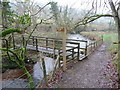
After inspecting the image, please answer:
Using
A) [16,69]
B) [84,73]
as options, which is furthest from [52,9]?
[84,73]

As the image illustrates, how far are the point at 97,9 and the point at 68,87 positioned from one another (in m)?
3.45

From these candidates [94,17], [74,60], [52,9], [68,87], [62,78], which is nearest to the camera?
[68,87]

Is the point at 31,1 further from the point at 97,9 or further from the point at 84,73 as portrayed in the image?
the point at 84,73

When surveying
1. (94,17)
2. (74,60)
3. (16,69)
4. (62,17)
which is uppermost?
(62,17)

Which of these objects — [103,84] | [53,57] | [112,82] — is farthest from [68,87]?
[53,57]

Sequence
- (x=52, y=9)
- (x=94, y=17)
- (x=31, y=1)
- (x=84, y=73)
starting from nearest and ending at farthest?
(x=84, y=73) < (x=94, y=17) < (x=31, y=1) < (x=52, y=9)

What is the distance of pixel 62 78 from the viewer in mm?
4363

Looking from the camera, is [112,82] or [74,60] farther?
[74,60]

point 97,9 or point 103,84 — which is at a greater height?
point 97,9

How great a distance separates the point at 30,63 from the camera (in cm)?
675

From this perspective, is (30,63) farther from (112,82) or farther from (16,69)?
(112,82)

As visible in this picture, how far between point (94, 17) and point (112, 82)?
9.80ft

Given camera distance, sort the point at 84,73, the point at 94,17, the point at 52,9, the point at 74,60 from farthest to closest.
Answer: the point at 52,9, the point at 74,60, the point at 94,17, the point at 84,73

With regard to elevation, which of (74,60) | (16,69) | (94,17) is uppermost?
(94,17)
